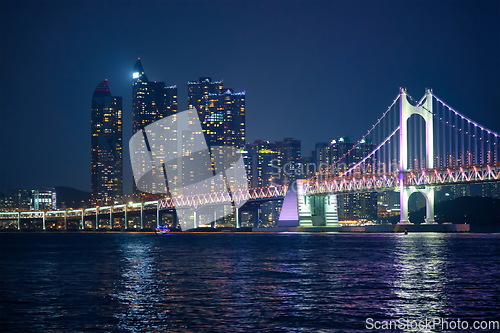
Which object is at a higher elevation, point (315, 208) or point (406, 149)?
point (406, 149)

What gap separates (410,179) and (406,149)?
482 centimetres

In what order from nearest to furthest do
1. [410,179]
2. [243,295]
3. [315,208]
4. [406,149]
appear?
[243,295], [410,179], [406,149], [315,208]

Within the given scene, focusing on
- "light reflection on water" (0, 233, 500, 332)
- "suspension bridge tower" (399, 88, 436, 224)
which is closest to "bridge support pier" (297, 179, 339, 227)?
"suspension bridge tower" (399, 88, 436, 224)

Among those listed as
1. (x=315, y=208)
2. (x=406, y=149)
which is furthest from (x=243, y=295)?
(x=315, y=208)

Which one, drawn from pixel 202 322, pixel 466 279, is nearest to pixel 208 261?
pixel 466 279

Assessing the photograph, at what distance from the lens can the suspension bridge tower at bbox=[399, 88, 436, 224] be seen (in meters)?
81.6

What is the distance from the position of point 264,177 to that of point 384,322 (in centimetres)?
17811

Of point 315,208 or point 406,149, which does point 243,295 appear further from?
point 315,208

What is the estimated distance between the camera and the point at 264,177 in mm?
193750

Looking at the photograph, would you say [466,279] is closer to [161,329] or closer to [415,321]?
[415,321]

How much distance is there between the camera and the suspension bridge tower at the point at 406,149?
3211 inches

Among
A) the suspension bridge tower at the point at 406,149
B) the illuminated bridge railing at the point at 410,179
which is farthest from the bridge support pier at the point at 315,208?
the suspension bridge tower at the point at 406,149

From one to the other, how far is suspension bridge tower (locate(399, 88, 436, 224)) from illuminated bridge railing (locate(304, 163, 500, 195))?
3.42 ft

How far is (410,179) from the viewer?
3182 inches
